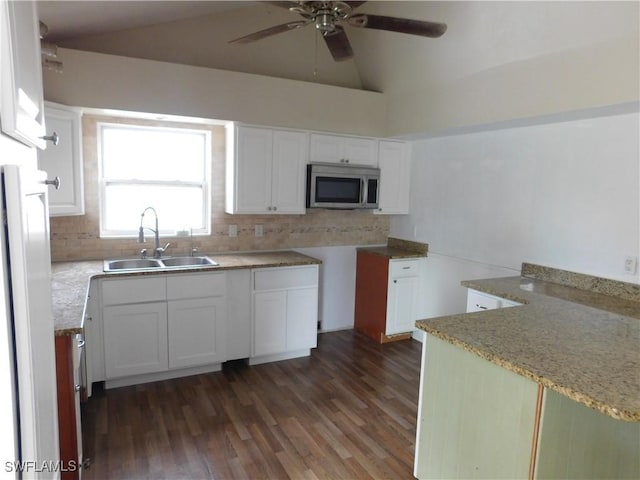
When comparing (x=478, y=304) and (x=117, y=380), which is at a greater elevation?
(x=478, y=304)

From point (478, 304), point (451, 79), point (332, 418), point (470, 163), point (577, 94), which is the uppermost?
point (451, 79)

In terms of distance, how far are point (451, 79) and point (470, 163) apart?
29.9 inches

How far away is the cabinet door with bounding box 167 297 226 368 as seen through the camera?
322 centimetres

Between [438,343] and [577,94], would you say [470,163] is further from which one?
[438,343]

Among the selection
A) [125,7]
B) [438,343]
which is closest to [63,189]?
[125,7]

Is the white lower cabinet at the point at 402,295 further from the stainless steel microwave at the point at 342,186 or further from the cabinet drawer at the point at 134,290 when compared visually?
the cabinet drawer at the point at 134,290

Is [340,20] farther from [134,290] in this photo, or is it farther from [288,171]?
[134,290]

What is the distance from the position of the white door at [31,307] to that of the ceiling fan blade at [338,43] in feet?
5.80

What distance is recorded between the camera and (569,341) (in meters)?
1.76

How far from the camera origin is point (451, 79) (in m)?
3.46

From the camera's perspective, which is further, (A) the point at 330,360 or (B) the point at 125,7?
(A) the point at 330,360

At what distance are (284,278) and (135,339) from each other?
4.12 feet

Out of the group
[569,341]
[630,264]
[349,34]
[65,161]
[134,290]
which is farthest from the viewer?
[349,34]

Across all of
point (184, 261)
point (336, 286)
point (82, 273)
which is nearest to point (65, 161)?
point (82, 273)
